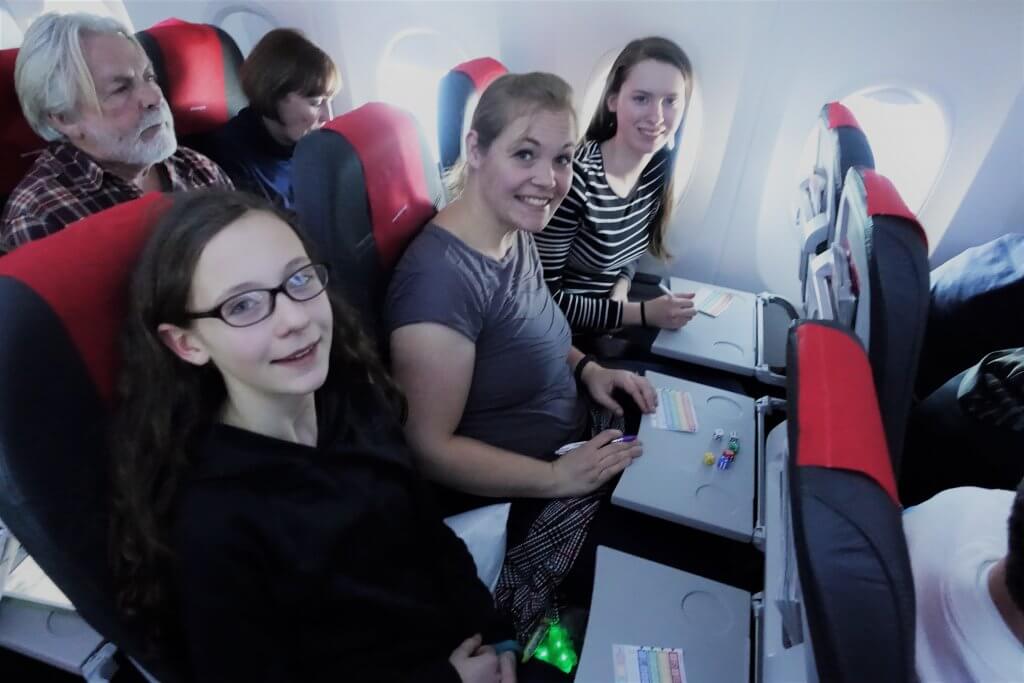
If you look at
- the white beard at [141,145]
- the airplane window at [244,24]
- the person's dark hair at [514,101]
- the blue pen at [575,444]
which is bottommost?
the blue pen at [575,444]

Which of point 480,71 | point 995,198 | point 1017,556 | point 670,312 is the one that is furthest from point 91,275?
point 995,198

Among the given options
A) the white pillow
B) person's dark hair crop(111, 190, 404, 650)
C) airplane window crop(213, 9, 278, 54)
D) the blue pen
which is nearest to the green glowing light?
the white pillow

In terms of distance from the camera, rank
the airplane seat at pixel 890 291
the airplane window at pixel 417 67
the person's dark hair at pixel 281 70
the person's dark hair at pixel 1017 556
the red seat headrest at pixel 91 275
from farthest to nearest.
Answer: the airplane window at pixel 417 67 < the person's dark hair at pixel 281 70 < the airplane seat at pixel 890 291 < the red seat headrest at pixel 91 275 < the person's dark hair at pixel 1017 556

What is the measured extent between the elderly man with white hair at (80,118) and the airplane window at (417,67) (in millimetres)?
1020

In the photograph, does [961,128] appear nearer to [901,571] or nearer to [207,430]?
[901,571]

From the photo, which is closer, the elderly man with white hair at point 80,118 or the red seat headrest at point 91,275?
the red seat headrest at point 91,275

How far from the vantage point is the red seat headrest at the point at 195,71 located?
2.38 meters

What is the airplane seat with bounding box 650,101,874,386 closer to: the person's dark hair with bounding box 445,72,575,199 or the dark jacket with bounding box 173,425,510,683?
the person's dark hair with bounding box 445,72,575,199

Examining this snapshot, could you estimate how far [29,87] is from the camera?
168 cm

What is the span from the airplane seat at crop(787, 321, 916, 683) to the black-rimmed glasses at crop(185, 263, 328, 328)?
74 centimetres

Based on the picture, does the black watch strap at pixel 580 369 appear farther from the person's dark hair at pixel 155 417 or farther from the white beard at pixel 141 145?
the white beard at pixel 141 145

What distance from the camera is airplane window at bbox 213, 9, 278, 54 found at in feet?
9.93

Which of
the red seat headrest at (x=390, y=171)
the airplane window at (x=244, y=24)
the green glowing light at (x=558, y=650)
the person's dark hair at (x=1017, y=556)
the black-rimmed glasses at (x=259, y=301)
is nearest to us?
the person's dark hair at (x=1017, y=556)

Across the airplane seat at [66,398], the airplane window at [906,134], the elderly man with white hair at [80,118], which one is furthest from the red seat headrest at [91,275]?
the airplane window at [906,134]
